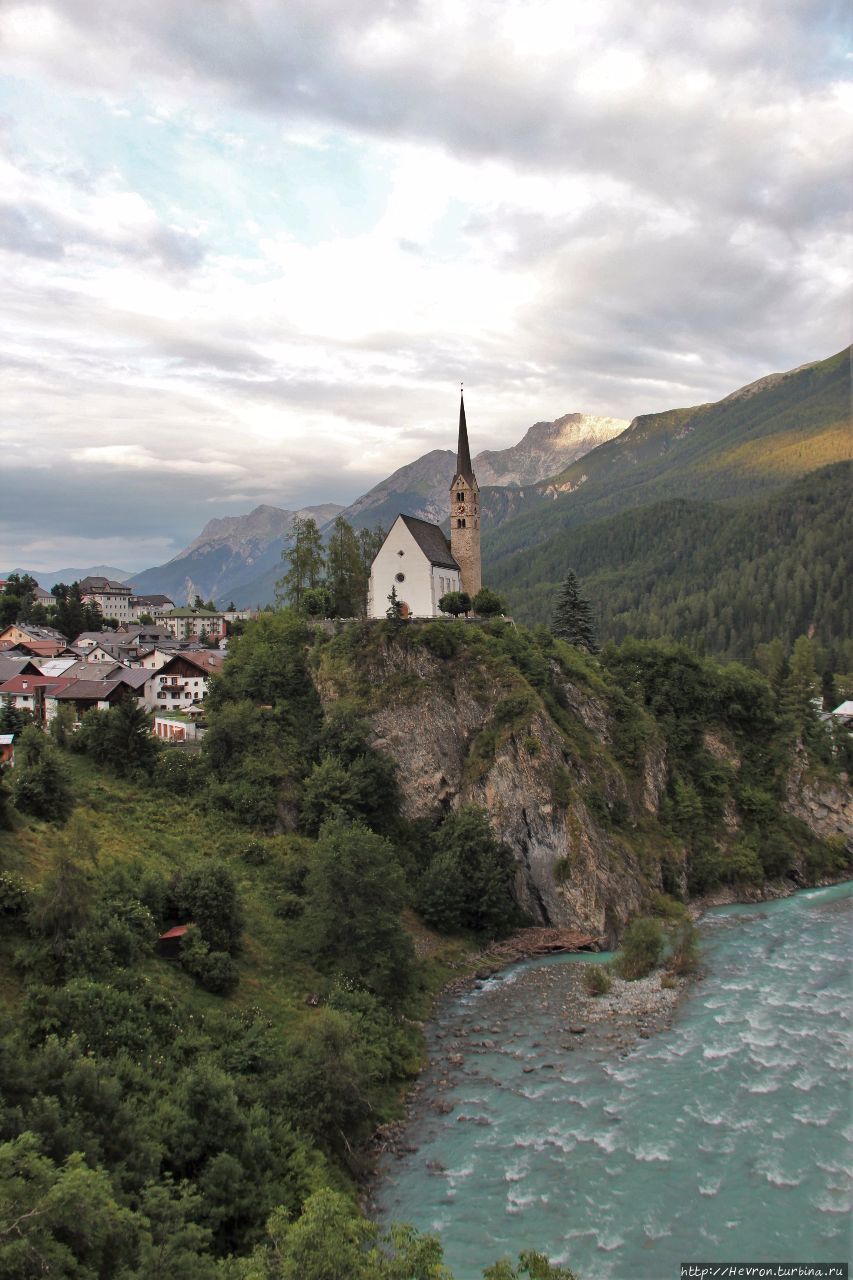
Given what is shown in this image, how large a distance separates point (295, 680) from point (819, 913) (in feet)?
130

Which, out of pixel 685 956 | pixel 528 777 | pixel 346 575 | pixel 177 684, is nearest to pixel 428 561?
pixel 346 575

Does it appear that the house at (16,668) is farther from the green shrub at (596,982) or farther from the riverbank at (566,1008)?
the green shrub at (596,982)

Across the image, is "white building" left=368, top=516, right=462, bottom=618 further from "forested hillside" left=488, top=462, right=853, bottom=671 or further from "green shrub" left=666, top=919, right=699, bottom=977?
"forested hillside" left=488, top=462, right=853, bottom=671

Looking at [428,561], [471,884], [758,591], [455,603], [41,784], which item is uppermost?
[758,591]

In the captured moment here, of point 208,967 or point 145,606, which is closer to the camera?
point 208,967

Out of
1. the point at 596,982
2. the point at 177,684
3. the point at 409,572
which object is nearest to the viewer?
the point at 596,982

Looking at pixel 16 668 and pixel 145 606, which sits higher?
pixel 145 606

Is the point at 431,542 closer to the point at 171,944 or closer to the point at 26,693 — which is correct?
the point at 26,693

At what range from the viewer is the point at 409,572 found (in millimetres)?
69688

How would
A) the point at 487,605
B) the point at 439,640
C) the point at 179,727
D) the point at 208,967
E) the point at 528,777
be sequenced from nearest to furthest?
1. the point at 208,967
2. the point at 528,777
3. the point at 439,640
4. the point at 179,727
5. the point at 487,605

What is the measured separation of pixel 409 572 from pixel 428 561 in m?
1.89

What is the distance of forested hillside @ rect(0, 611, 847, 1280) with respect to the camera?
873 inches

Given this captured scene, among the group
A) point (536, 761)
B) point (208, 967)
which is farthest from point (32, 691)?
point (536, 761)

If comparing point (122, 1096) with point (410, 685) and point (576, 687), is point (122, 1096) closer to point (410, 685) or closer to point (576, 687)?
point (410, 685)
